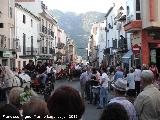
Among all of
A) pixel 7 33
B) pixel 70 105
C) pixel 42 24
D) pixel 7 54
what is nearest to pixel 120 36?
pixel 7 33

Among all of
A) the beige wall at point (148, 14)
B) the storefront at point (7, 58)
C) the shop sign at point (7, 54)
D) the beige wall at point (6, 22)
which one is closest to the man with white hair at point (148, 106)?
the beige wall at point (148, 14)

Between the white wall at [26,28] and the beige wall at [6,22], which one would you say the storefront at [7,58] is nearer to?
the beige wall at [6,22]

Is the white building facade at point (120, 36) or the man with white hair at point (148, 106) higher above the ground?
the white building facade at point (120, 36)

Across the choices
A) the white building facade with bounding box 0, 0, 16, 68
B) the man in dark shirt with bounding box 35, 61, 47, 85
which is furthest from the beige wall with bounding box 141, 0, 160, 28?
the white building facade with bounding box 0, 0, 16, 68

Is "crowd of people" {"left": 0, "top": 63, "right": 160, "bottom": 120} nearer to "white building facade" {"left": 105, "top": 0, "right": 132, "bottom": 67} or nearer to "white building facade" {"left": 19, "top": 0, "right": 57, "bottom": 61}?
"white building facade" {"left": 105, "top": 0, "right": 132, "bottom": 67}

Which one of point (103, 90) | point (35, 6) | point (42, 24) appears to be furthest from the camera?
point (42, 24)

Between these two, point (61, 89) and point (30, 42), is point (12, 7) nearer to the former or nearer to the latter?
point (30, 42)

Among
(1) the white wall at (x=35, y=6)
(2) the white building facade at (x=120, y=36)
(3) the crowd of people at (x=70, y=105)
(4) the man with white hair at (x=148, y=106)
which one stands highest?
(1) the white wall at (x=35, y=6)

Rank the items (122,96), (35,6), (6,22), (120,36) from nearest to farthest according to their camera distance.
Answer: (122,96) < (6,22) < (120,36) < (35,6)

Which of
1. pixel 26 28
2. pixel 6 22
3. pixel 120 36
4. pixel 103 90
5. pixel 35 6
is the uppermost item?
pixel 35 6

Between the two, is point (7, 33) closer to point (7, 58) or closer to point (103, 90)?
point (7, 58)

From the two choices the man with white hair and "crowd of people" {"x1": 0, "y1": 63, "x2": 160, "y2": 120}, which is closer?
"crowd of people" {"x1": 0, "y1": 63, "x2": 160, "y2": 120}

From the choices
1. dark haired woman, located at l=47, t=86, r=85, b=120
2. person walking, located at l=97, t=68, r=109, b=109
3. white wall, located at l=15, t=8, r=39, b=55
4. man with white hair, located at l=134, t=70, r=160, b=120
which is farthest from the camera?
white wall, located at l=15, t=8, r=39, b=55

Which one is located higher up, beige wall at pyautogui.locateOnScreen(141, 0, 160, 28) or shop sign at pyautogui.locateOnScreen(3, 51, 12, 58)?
beige wall at pyautogui.locateOnScreen(141, 0, 160, 28)
